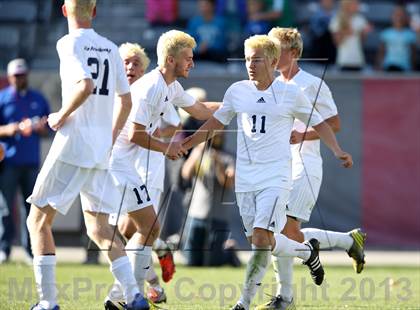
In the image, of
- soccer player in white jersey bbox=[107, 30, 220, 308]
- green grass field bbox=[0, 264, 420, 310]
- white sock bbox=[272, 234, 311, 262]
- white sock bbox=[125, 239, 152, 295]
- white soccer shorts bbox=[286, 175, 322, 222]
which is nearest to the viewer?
white sock bbox=[272, 234, 311, 262]

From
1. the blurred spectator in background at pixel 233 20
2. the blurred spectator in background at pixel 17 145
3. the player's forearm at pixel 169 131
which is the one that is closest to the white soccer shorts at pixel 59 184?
the player's forearm at pixel 169 131

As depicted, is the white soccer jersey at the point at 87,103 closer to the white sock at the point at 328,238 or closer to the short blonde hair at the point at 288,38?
the short blonde hair at the point at 288,38

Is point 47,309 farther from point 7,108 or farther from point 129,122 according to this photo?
point 7,108

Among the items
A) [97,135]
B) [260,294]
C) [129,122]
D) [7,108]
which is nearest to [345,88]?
[7,108]

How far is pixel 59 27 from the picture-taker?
17.8 meters

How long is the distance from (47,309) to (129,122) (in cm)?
204

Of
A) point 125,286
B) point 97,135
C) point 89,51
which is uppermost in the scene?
point 89,51

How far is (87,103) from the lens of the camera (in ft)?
24.3

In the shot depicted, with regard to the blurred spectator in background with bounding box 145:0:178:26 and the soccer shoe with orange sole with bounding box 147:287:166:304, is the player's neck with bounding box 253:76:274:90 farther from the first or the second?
the blurred spectator in background with bounding box 145:0:178:26

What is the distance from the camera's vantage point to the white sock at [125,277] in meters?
7.42

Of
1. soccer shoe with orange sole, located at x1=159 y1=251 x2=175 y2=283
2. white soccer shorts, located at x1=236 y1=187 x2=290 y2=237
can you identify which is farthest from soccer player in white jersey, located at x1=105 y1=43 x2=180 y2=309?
white soccer shorts, located at x1=236 y1=187 x2=290 y2=237

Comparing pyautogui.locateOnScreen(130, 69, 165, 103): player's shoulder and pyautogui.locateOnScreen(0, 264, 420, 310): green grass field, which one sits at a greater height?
pyautogui.locateOnScreen(130, 69, 165, 103): player's shoulder

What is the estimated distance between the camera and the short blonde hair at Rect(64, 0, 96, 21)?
736cm

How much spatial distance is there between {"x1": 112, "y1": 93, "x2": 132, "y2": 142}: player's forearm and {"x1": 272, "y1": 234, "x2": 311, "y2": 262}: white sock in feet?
4.84
